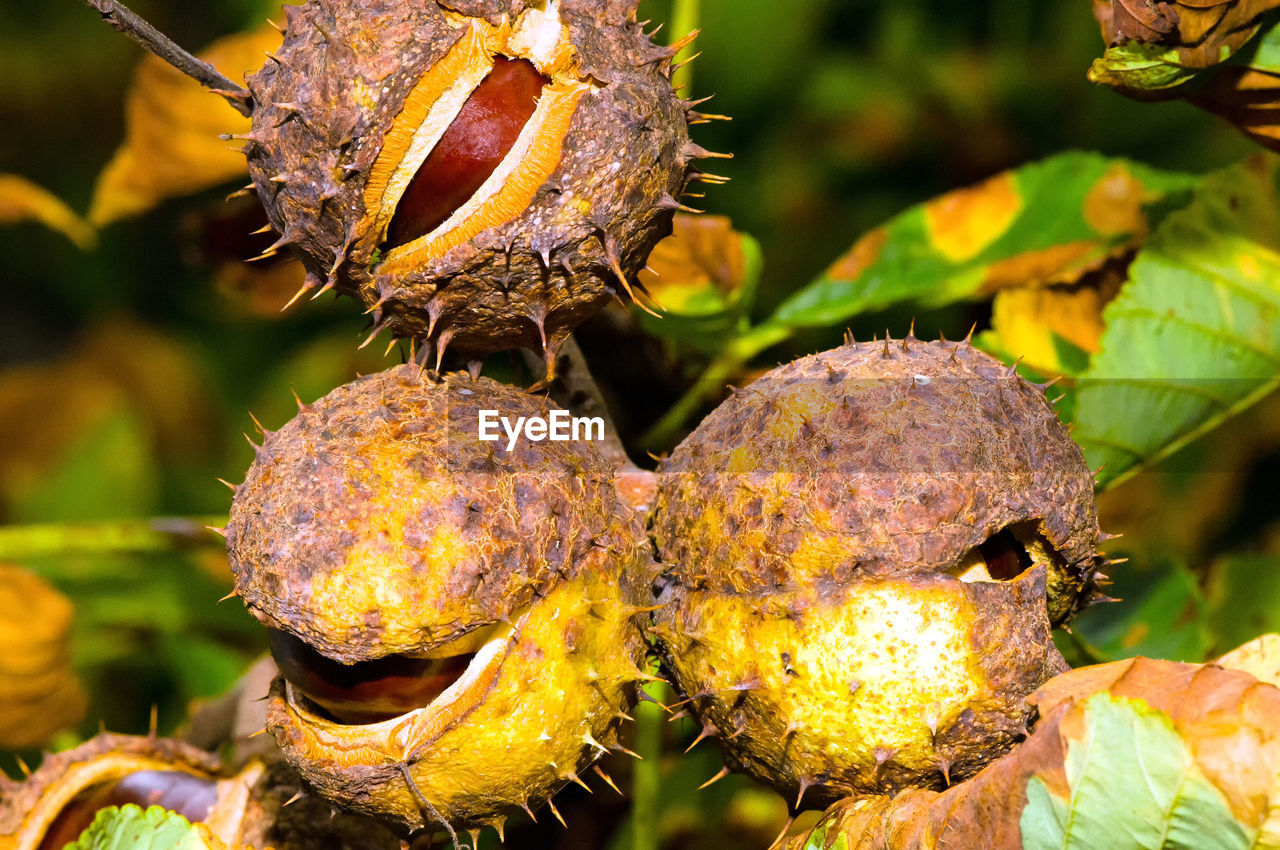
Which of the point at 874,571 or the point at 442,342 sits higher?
the point at 442,342

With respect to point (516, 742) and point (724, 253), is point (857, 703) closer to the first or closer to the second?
point (516, 742)

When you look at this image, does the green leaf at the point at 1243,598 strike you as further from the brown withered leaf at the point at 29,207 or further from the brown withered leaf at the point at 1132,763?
the brown withered leaf at the point at 29,207

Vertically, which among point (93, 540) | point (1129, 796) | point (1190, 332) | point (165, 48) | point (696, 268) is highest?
point (165, 48)

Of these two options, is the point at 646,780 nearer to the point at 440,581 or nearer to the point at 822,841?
the point at 822,841

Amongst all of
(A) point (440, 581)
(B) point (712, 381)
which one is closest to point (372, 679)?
(A) point (440, 581)

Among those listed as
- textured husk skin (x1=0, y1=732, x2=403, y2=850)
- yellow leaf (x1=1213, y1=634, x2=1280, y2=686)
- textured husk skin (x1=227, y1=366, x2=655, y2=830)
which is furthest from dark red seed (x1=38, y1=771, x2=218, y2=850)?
yellow leaf (x1=1213, y1=634, x2=1280, y2=686)

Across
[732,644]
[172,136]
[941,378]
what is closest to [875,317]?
[941,378]

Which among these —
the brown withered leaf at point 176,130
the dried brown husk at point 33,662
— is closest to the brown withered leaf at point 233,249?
the brown withered leaf at point 176,130
